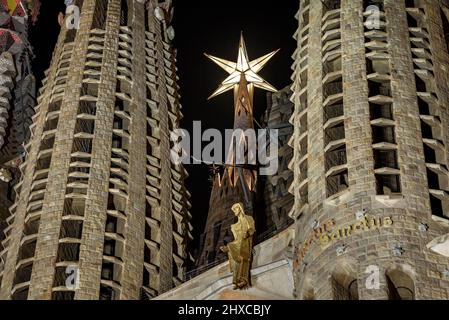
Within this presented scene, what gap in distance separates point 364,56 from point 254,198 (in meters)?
12.2

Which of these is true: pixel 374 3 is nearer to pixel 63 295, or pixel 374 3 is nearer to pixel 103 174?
pixel 103 174

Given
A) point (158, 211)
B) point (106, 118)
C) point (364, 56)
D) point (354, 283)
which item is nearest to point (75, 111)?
point (106, 118)

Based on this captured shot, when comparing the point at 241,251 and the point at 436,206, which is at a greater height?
the point at 436,206

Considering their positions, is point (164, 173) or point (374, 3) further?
point (164, 173)

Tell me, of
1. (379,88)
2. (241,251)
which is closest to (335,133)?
(379,88)

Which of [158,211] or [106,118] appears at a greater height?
[106,118]

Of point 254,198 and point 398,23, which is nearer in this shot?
point 398,23

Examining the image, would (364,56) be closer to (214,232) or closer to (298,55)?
(298,55)

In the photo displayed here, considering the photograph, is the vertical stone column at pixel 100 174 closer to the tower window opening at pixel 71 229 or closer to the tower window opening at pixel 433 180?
the tower window opening at pixel 71 229

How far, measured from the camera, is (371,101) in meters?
58.1

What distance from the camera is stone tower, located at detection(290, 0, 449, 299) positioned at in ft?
170

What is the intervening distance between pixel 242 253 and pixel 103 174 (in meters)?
11.8

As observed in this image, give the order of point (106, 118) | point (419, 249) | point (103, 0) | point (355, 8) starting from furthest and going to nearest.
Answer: point (103, 0), point (106, 118), point (355, 8), point (419, 249)

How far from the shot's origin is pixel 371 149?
55938mm
